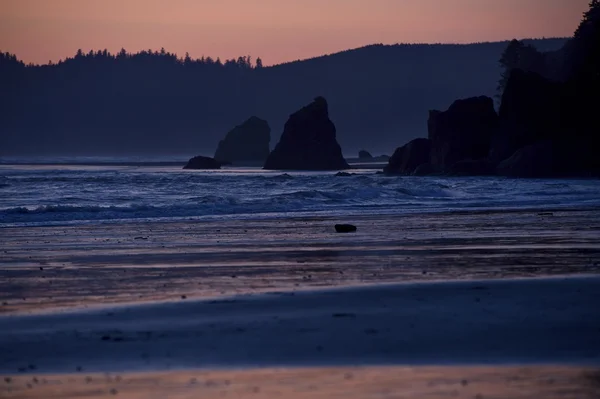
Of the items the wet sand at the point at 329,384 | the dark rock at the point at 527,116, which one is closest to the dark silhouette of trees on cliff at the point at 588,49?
the dark rock at the point at 527,116

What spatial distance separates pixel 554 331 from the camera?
9070 mm

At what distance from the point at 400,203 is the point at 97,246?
1671cm

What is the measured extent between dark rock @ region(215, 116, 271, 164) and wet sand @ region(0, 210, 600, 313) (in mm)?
106334

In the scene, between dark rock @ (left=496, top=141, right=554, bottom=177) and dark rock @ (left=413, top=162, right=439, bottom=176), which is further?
dark rock @ (left=413, top=162, right=439, bottom=176)

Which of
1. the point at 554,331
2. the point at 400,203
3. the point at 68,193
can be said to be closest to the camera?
the point at 554,331

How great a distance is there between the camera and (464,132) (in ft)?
229

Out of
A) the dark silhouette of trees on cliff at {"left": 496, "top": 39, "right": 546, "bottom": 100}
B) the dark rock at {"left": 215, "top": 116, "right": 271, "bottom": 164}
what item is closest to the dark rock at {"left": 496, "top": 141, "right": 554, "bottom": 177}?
the dark silhouette of trees on cliff at {"left": 496, "top": 39, "right": 546, "bottom": 100}

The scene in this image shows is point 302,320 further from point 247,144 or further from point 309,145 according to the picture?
point 247,144

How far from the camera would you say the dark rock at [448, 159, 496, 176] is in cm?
6181

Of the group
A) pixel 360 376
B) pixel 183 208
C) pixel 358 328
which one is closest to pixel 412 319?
pixel 358 328

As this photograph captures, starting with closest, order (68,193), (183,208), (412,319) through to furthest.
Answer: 1. (412,319)
2. (183,208)
3. (68,193)

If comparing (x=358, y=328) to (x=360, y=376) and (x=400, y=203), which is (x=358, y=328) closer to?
(x=360, y=376)

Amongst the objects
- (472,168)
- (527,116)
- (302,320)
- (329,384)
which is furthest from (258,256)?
(527,116)

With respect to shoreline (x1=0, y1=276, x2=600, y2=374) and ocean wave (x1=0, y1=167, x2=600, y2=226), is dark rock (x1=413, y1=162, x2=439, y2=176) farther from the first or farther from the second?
shoreline (x1=0, y1=276, x2=600, y2=374)
